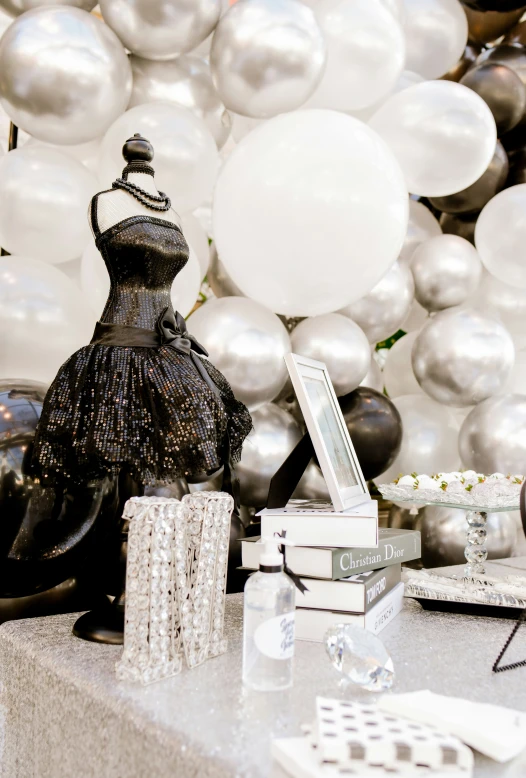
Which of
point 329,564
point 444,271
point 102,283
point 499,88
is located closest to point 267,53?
point 102,283

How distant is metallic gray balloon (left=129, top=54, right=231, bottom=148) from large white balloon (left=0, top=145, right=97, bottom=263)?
282 millimetres

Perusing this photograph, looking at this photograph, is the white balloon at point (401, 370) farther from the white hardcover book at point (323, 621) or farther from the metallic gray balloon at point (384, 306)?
the white hardcover book at point (323, 621)

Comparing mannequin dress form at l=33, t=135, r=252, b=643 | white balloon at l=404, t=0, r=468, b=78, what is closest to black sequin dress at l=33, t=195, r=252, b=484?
mannequin dress form at l=33, t=135, r=252, b=643

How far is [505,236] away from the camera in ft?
6.84

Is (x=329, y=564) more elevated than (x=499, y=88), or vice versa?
(x=499, y=88)

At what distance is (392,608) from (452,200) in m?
1.70

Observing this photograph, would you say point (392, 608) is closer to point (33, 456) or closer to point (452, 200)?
point (33, 456)

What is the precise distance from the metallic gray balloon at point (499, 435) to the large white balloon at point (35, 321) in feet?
3.76

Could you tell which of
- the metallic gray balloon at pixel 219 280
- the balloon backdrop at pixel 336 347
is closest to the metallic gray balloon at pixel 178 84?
the metallic gray balloon at pixel 219 280

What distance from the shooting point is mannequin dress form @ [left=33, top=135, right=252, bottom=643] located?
0.97 metres

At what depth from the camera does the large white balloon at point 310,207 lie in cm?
148

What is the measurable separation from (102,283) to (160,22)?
24.7 inches

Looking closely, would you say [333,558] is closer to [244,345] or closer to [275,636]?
[275,636]

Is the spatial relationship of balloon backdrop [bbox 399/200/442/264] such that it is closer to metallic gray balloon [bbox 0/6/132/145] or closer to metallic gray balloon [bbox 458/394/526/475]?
metallic gray balloon [bbox 458/394/526/475]
